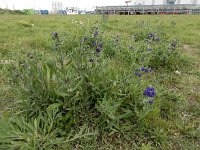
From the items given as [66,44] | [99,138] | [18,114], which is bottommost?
[99,138]

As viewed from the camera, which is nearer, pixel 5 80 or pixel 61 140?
pixel 61 140

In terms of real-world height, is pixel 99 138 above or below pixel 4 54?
below

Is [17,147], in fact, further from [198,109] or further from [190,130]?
[198,109]

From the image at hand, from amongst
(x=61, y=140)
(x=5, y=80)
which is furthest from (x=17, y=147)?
(x=5, y=80)

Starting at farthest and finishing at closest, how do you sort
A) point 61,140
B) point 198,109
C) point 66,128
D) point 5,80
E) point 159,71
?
point 159,71 → point 5,80 → point 198,109 → point 66,128 → point 61,140

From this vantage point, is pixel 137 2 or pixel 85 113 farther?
pixel 137 2

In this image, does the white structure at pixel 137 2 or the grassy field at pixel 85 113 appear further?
the white structure at pixel 137 2

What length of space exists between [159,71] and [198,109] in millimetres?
1266

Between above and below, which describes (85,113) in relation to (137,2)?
below

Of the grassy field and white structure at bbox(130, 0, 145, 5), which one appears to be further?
white structure at bbox(130, 0, 145, 5)

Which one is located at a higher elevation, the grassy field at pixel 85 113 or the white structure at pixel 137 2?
the white structure at pixel 137 2

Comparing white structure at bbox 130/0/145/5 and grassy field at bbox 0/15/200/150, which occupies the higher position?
white structure at bbox 130/0/145/5

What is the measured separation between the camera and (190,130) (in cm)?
196

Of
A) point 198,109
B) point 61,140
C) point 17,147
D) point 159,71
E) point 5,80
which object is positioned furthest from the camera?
point 159,71
